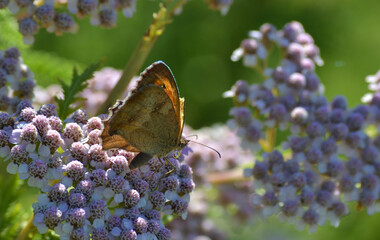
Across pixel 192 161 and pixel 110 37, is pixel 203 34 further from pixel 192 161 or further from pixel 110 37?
pixel 192 161

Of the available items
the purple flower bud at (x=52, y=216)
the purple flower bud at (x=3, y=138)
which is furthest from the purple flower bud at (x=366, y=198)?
the purple flower bud at (x=3, y=138)

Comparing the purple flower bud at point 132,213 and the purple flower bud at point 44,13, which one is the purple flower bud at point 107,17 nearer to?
the purple flower bud at point 44,13

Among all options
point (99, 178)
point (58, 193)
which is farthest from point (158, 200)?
point (58, 193)

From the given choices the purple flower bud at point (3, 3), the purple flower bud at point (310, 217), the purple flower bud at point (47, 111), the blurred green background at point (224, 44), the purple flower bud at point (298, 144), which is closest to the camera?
the purple flower bud at point (47, 111)

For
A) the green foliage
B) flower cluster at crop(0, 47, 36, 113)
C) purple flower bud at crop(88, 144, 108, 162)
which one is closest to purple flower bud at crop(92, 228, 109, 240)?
purple flower bud at crop(88, 144, 108, 162)

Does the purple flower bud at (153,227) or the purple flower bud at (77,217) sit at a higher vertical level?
the purple flower bud at (153,227)

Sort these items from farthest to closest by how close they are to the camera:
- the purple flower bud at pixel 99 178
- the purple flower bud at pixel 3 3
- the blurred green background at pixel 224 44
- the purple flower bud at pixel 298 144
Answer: the blurred green background at pixel 224 44 → the purple flower bud at pixel 298 144 → the purple flower bud at pixel 3 3 → the purple flower bud at pixel 99 178

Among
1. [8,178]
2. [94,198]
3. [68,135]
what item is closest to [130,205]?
[94,198]

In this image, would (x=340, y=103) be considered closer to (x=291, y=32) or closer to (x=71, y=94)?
(x=291, y=32)
